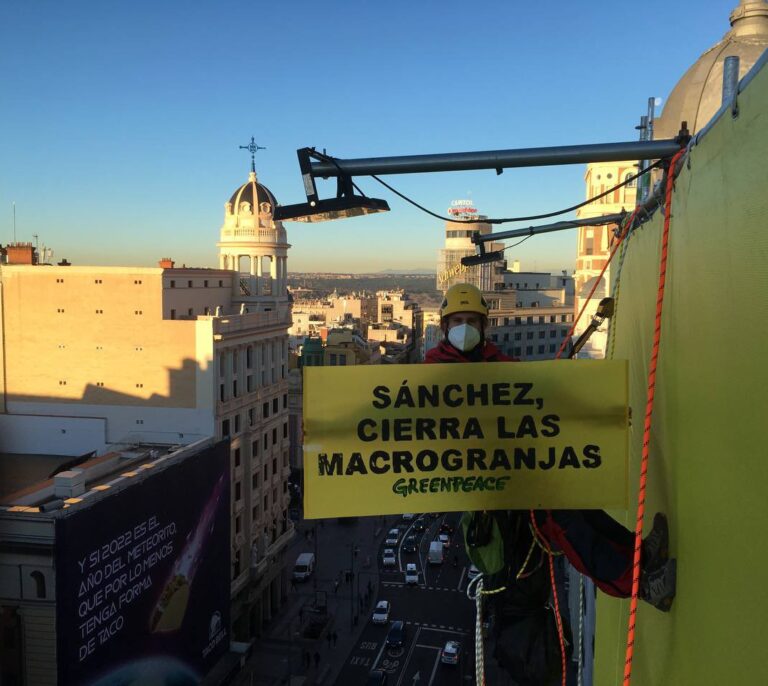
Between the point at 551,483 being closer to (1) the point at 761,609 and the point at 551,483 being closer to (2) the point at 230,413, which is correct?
(1) the point at 761,609

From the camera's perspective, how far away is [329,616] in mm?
31641

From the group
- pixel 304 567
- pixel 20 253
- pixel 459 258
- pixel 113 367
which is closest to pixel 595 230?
pixel 113 367

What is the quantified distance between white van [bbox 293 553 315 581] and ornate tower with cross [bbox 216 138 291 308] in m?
13.5

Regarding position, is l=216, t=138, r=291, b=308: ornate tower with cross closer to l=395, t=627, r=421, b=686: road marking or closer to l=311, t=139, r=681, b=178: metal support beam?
l=395, t=627, r=421, b=686: road marking

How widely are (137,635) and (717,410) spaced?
20.2 m

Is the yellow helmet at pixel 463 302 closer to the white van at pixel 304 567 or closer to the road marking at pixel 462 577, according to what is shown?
the road marking at pixel 462 577

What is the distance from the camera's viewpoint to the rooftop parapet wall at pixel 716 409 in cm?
214

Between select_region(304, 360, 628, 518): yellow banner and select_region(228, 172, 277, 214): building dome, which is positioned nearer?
select_region(304, 360, 628, 518): yellow banner

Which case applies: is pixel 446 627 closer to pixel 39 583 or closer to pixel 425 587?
pixel 425 587

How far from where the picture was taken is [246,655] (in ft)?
90.0

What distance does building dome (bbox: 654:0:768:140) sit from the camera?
7.91 m

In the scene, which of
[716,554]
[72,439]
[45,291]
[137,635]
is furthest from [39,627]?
[716,554]

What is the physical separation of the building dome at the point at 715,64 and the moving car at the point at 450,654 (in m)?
22.7

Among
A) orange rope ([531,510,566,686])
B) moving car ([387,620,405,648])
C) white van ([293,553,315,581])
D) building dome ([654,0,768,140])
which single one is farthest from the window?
white van ([293,553,315,581])
